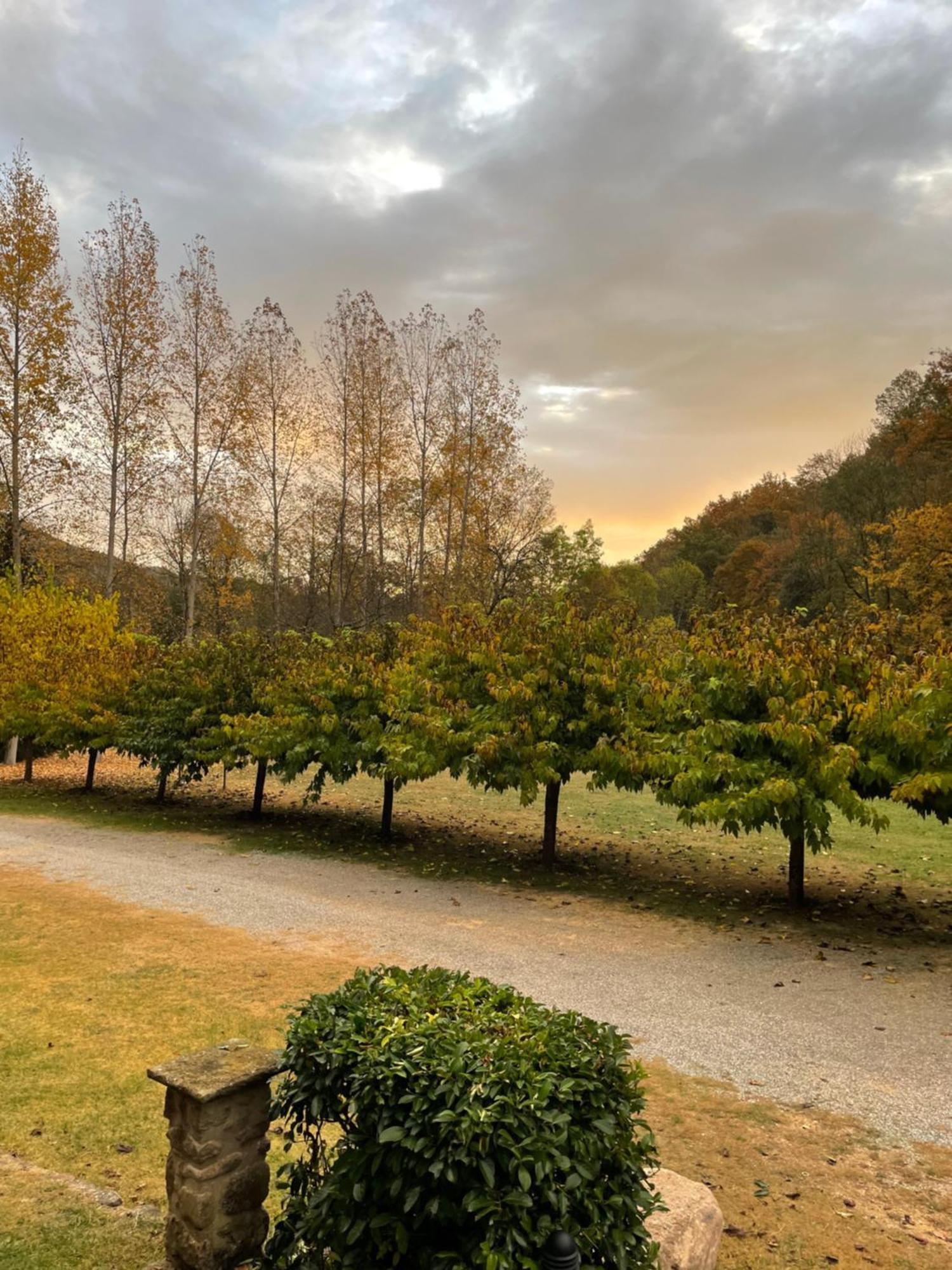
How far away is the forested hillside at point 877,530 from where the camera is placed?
31.0 meters

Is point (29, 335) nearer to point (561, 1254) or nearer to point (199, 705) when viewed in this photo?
point (199, 705)

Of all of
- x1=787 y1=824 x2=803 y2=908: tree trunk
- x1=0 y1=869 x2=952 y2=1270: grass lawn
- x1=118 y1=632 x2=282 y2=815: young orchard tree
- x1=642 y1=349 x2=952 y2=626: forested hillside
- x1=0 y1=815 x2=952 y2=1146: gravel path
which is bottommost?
x1=0 y1=815 x2=952 y2=1146: gravel path

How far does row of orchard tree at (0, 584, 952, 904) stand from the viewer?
11.2 m

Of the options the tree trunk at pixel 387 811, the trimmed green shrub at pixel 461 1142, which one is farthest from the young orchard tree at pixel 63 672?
the trimmed green shrub at pixel 461 1142

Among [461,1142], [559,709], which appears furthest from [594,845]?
[461,1142]

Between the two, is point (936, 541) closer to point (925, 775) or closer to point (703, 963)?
point (925, 775)

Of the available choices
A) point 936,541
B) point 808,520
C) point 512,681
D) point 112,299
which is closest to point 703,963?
point 512,681

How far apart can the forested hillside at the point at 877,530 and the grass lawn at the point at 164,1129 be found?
781 centimetres

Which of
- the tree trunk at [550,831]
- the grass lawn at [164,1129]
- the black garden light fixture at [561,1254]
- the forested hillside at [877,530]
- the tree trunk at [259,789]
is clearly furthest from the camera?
the forested hillside at [877,530]

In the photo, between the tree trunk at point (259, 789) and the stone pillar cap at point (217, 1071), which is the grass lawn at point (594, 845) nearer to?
the tree trunk at point (259, 789)

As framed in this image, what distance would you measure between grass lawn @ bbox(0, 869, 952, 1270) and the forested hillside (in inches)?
308

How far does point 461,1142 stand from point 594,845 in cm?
1559

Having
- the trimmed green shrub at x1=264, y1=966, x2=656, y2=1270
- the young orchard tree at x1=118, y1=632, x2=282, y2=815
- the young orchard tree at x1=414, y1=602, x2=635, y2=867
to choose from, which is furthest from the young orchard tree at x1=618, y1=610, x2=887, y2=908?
the young orchard tree at x1=118, y1=632, x2=282, y2=815

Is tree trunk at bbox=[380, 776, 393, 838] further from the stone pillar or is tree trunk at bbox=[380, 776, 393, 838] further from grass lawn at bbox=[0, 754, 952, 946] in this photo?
the stone pillar
